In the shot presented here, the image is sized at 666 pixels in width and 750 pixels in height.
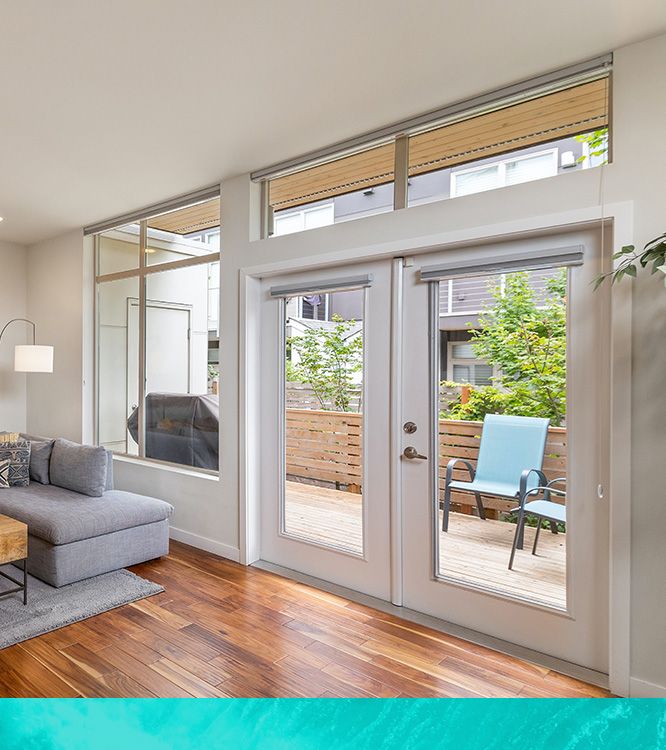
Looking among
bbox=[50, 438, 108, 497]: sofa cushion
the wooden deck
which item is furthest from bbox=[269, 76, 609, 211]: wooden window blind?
bbox=[50, 438, 108, 497]: sofa cushion

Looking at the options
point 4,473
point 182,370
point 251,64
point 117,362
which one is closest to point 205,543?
point 182,370

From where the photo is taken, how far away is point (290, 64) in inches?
93.3

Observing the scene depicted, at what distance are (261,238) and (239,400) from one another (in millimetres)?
1109

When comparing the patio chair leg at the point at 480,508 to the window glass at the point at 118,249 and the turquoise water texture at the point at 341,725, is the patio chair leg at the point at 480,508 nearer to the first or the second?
the turquoise water texture at the point at 341,725

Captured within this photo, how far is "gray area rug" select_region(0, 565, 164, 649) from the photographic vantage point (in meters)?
2.77

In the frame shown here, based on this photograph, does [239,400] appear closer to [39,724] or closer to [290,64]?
[290,64]

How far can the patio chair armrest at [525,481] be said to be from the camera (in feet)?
8.64

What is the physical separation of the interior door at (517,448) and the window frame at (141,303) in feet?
5.68

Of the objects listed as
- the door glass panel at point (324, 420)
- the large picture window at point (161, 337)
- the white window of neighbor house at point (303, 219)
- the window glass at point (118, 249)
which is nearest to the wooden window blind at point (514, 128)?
the white window of neighbor house at point (303, 219)

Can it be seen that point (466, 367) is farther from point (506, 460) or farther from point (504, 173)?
point (504, 173)

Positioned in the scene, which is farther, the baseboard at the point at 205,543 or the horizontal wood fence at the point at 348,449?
the baseboard at the point at 205,543

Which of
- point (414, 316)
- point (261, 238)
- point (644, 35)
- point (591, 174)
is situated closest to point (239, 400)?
point (261, 238)

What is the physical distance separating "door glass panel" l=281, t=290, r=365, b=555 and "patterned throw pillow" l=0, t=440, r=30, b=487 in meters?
2.13

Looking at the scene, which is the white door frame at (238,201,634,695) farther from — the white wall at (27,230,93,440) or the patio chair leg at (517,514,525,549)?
the white wall at (27,230,93,440)
